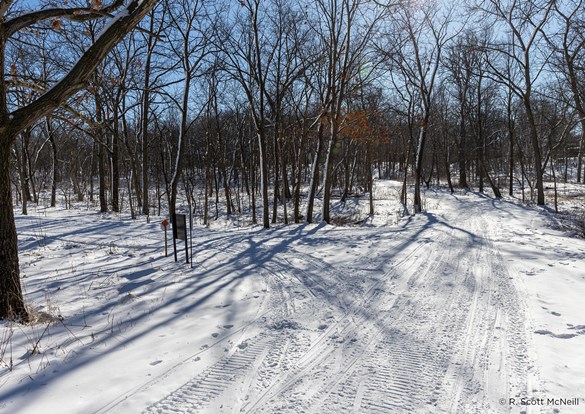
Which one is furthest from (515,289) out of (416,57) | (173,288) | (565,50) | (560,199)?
(560,199)

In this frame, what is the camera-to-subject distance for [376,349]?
3750 mm

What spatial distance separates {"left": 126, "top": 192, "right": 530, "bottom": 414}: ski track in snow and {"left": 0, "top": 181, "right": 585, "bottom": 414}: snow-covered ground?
18mm

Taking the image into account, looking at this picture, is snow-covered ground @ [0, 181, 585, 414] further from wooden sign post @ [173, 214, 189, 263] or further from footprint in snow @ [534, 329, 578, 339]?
wooden sign post @ [173, 214, 189, 263]

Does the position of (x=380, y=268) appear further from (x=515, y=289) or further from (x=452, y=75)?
(x=452, y=75)

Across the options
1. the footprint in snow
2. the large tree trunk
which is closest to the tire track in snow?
the large tree trunk

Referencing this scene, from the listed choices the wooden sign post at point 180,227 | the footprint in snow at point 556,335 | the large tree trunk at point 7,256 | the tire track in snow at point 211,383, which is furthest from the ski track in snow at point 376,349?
the large tree trunk at point 7,256

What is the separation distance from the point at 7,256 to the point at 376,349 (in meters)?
4.51

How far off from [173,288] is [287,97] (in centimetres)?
1745

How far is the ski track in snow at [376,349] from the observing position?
288cm

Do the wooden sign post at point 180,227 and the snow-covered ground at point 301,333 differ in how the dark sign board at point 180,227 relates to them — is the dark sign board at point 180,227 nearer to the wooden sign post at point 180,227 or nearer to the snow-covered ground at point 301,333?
the wooden sign post at point 180,227

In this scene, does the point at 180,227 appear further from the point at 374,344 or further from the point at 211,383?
the point at 374,344

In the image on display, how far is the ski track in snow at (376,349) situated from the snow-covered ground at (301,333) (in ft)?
0.06

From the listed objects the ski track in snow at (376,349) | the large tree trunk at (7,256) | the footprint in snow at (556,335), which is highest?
the large tree trunk at (7,256)

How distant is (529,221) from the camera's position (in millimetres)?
13062
